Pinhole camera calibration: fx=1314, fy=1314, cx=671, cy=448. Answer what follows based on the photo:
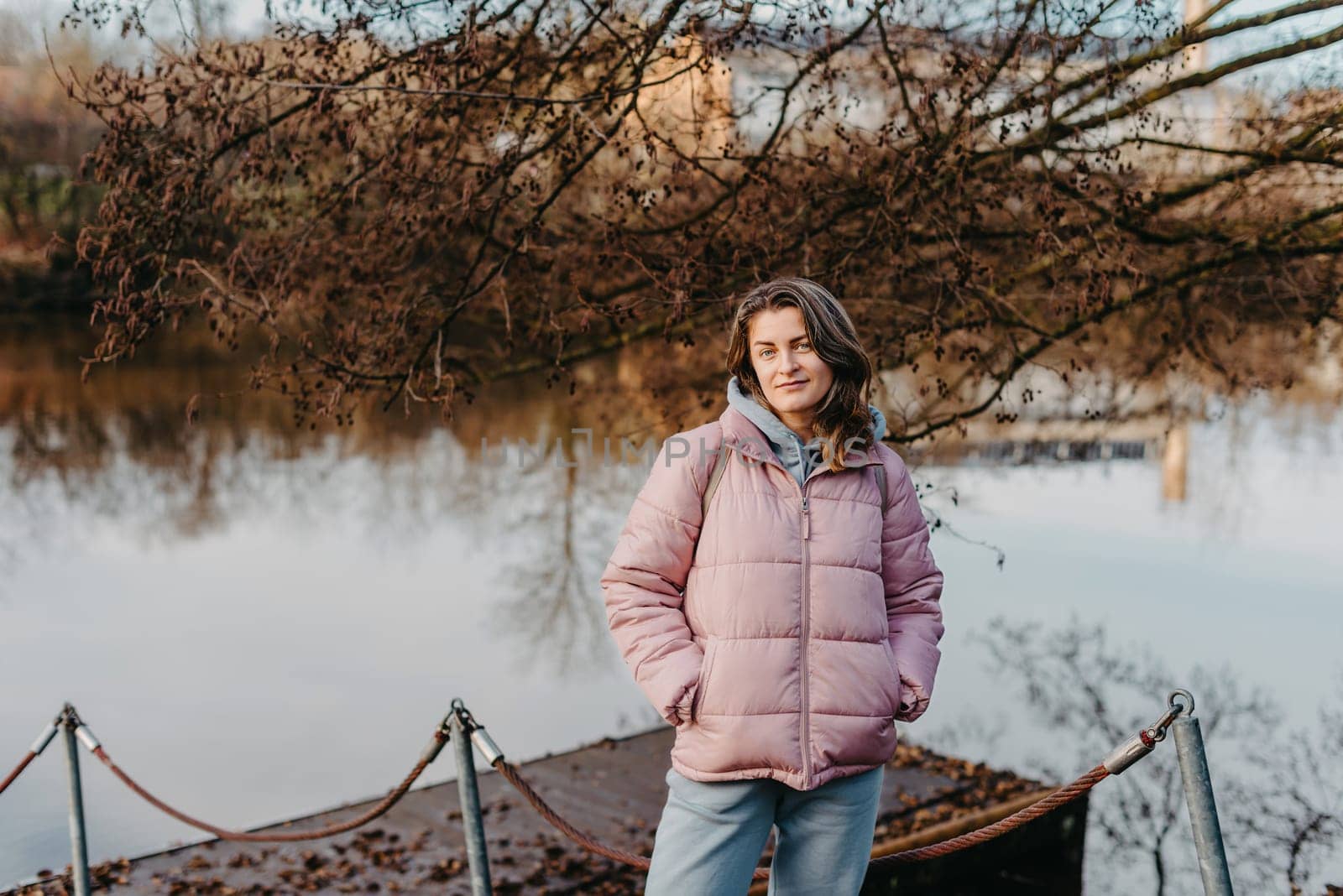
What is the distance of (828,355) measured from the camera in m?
2.55

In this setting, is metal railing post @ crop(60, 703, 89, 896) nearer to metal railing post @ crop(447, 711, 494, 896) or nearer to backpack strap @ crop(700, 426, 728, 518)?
metal railing post @ crop(447, 711, 494, 896)

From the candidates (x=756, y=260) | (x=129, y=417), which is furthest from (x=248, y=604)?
(x=756, y=260)

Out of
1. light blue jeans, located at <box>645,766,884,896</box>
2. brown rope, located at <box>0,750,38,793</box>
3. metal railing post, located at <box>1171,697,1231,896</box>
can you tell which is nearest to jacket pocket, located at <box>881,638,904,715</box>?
light blue jeans, located at <box>645,766,884,896</box>

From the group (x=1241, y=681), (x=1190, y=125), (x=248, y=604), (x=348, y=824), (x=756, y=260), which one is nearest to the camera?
(x=348, y=824)

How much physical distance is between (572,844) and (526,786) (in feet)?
12.2

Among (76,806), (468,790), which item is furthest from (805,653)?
(76,806)

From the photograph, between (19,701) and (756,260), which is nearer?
(756,260)

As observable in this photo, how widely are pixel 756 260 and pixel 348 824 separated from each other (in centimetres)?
274

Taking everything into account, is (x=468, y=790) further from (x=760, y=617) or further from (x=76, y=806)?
(x=76, y=806)

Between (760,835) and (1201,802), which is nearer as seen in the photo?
(760,835)

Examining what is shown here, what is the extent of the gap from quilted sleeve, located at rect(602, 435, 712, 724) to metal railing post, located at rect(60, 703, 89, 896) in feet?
10.1

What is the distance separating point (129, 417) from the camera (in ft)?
92.0

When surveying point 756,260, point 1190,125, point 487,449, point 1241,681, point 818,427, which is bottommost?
point 1241,681

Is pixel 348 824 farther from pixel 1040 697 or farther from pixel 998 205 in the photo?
pixel 1040 697
